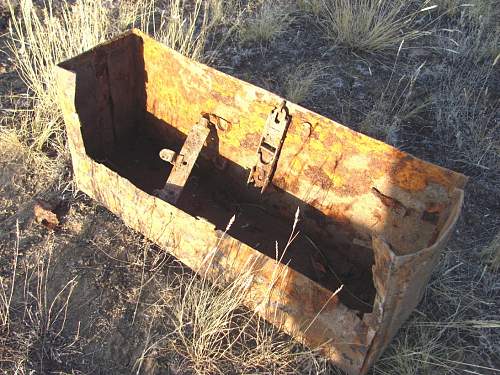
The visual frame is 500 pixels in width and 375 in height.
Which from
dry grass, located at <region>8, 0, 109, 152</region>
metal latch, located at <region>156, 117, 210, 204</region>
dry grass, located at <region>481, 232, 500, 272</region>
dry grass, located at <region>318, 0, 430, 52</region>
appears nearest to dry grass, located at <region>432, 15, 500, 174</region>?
dry grass, located at <region>318, 0, 430, 52</region>

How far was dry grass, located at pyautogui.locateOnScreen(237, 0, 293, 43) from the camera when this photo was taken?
14.9 feet

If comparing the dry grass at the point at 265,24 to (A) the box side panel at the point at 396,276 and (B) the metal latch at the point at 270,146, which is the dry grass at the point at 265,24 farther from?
(A) the box side panel at the point at 396,276

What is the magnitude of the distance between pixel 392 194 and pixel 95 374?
71.7 inches

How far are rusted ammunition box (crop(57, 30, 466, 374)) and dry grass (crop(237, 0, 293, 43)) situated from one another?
1.67 meters

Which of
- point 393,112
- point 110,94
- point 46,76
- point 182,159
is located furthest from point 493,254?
point 46,76

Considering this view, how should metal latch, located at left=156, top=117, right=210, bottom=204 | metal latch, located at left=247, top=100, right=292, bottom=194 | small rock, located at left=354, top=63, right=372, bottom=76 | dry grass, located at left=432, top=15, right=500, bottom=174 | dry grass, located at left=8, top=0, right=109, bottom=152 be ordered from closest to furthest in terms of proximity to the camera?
metal latch, located at left=247, top=100, right=292, bottom=194 → metal latch, located at left=156, top=117, right=210, bottom=204 → dry grass, located at left=8, top=0, right=109, bottom=152 → dry grass, located at left=432, top=15, right=500, bottom=174 → small rock, located at left=354, top=63, right=372, bottom=76

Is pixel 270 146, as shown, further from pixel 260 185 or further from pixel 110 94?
pixel 110 94

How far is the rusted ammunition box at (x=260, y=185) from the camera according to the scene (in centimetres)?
226

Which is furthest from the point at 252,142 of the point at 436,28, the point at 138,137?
the point at 436,28

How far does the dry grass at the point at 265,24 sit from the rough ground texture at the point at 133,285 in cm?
99

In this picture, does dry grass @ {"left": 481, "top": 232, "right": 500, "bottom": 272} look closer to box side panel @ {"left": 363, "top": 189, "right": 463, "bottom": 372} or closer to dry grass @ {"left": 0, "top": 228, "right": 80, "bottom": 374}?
box side panel @ {"left": 363, "top": 189, "right": 463, "bottom": 372}

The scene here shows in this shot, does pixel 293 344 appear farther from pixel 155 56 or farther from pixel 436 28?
pixel 436 28

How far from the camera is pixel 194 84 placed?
3.05 metres

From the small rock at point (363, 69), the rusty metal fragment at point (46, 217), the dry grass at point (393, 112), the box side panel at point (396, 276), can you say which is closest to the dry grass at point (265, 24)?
the small rock at point (363, 69)
